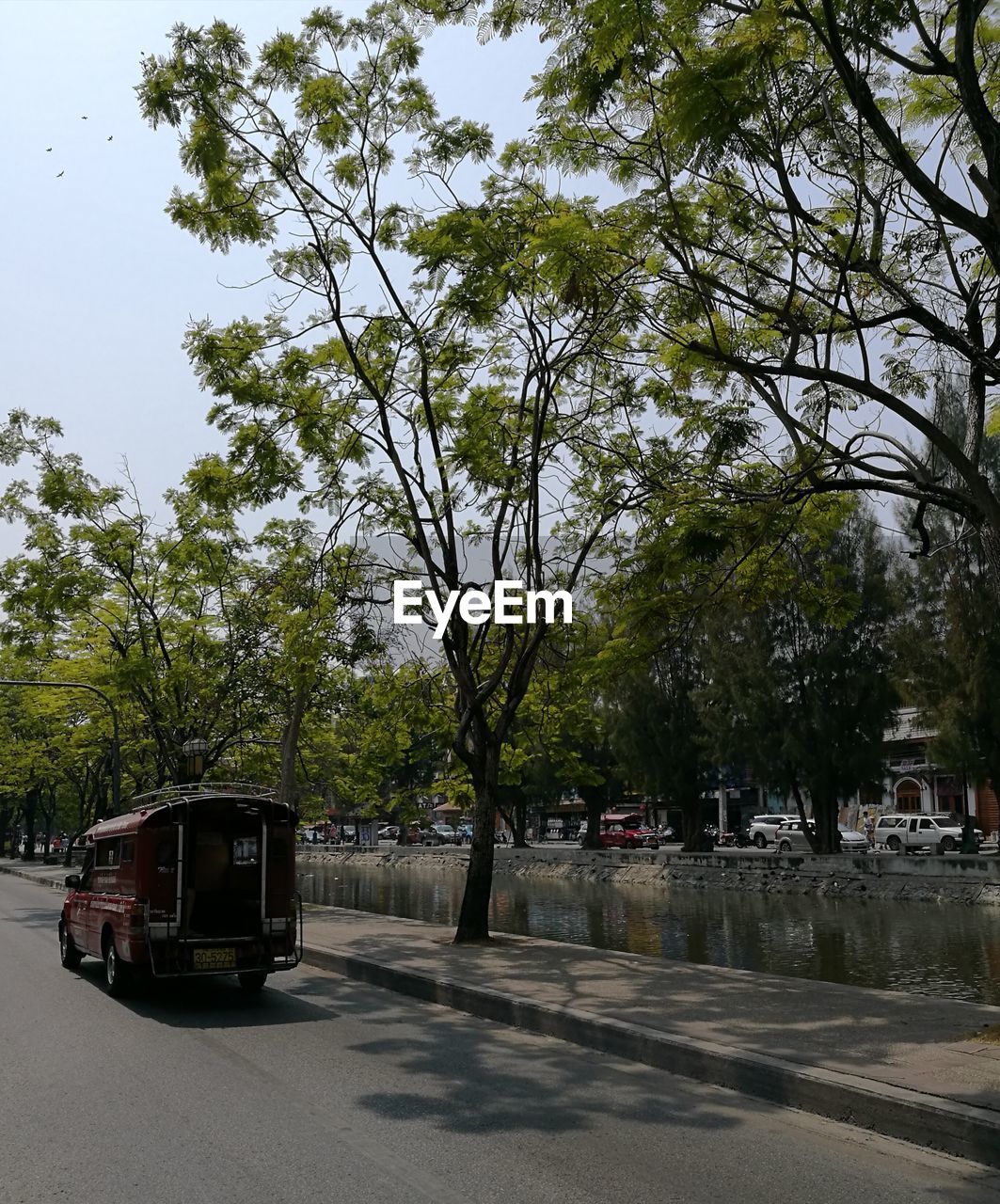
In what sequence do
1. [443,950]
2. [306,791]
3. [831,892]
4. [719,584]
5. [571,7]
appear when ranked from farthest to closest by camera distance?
[306,791] → [831,892] → [443,950] → [719,584] → [571,7]

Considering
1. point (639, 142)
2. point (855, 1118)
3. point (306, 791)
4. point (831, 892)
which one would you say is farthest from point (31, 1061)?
point (306, 791)

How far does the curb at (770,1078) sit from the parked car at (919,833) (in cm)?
4142

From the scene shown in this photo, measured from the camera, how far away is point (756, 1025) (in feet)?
31.6

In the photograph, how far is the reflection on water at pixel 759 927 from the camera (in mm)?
17547

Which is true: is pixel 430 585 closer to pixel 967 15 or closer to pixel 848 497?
pixel 848 497

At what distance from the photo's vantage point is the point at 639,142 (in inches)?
445

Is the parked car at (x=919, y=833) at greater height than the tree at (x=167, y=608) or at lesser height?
lesser

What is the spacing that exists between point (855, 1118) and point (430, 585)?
13659 millimetres

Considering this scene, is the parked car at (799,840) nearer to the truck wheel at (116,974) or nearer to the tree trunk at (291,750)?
the tree trunk at (291,750)

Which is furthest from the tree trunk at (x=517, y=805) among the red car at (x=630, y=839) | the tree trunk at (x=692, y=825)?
the tree trunk at (x=692, y=825)

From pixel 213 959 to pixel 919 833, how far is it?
1710 inches

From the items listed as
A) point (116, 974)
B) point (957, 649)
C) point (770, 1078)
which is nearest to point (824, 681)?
point (957, 649)

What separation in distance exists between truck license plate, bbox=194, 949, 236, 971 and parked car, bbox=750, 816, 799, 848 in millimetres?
49390

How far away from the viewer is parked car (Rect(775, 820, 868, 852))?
50719 millimetres
